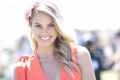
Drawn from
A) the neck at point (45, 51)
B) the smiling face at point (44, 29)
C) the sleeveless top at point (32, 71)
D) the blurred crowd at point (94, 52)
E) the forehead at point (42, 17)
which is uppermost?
the forehead at point (42, 17)

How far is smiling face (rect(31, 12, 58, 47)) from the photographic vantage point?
5367 millimetres

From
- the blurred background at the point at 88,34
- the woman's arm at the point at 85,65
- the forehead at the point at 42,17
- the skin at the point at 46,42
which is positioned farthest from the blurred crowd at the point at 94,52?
the forehead at the point at 42,17

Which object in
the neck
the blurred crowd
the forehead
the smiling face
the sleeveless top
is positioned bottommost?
the blurred crowd

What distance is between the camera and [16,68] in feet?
18.1

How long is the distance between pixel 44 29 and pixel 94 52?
21.2ft

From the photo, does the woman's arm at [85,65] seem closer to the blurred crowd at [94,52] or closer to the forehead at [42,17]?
the forehead at [42,17]

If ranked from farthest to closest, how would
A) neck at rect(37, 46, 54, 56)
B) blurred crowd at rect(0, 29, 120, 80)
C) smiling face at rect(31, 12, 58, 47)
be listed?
blurred crowd at rect(0, 29, 120, 80) → neck at rect(37, 46, 54, 56) → smiling face at rect(31, 12, 58, 47)

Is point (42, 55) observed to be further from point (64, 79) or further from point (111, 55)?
point (111, 55)

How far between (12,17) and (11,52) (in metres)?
2.24

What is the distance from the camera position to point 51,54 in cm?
564

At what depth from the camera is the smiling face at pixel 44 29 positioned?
5.37 metres

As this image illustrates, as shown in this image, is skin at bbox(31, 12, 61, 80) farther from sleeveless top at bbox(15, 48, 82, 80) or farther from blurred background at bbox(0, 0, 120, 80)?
blurred background at bbox(0, 0, 120, 80)

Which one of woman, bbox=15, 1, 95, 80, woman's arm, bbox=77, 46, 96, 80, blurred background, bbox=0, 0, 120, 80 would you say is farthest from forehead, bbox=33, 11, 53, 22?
blurred background, bbox=0, 0, 120, 80

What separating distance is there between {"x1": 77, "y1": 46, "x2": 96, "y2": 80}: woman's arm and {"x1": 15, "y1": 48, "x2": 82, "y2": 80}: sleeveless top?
5 centimetres
